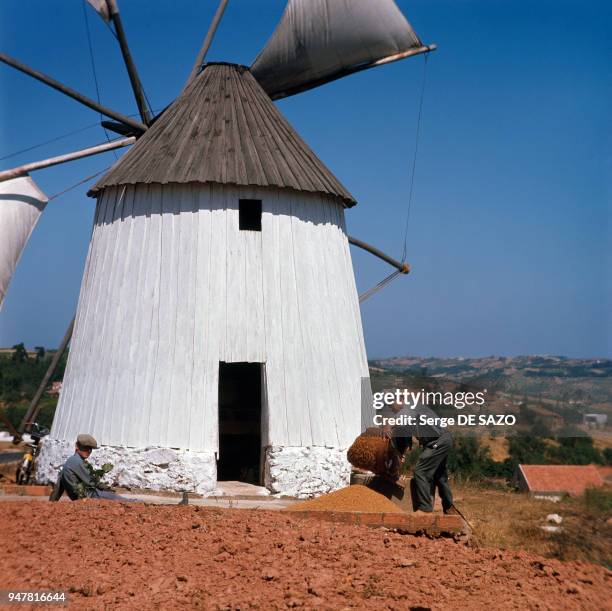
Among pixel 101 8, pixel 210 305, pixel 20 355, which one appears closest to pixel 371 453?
pixel 210 305

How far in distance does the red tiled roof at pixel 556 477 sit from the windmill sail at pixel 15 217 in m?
14.0

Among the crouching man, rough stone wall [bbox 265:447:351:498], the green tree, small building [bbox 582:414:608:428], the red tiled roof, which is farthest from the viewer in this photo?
the green tree

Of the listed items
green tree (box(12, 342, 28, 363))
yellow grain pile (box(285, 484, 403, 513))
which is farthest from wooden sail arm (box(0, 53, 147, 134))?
green tree (box(12, 342, 28, 363))

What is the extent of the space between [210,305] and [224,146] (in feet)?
8.66

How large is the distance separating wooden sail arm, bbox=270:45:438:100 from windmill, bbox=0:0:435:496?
222 centimetres

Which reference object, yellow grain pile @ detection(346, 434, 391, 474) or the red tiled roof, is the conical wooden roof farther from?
the red tiled roof

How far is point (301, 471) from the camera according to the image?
46.0 feet

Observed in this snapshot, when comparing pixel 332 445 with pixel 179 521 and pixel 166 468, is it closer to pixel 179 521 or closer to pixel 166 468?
pixel 166 468

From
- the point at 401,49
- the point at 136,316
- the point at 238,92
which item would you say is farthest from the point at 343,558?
the point at 401,49

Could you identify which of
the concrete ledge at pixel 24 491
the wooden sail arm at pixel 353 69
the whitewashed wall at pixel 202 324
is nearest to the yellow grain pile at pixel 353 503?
the whitewashed wall at pixel 202 324

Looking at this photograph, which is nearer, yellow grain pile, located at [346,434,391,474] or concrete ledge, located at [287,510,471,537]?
concrete ledge, located at [287,510,471,537]

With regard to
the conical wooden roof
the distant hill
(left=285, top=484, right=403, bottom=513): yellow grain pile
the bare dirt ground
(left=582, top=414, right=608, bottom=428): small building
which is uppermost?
the conical wooden roof

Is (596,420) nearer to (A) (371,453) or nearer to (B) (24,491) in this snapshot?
(A) (371,453)

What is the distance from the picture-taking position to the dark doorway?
1672cm
